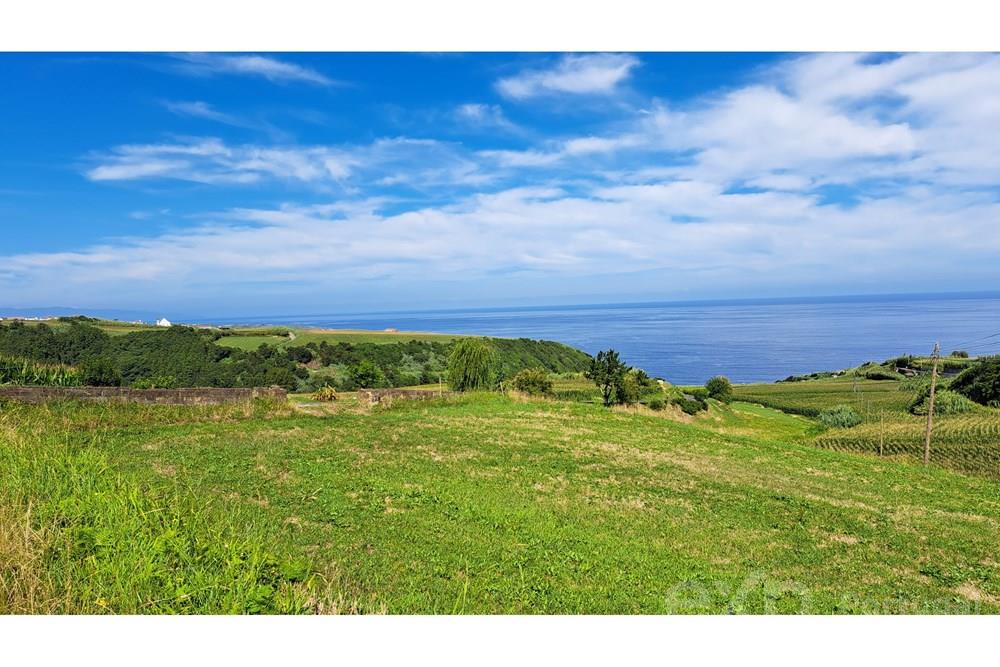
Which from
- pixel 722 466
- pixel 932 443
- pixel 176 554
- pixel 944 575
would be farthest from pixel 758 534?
pixel 932 443

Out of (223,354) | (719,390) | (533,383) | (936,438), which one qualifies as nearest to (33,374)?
(223,354)

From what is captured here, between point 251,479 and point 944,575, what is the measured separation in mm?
8713

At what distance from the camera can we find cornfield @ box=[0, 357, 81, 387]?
12266 mm

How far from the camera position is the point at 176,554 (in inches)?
137

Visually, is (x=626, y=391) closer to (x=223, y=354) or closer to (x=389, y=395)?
(x=389, y=395)

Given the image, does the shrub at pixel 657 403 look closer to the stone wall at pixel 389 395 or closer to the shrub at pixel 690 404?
the shrub at pixel 690 404

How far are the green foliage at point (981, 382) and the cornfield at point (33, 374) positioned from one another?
188ft

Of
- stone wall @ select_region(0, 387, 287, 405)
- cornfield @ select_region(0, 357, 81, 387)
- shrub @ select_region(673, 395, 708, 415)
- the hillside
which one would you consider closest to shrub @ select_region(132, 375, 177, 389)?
the hillside

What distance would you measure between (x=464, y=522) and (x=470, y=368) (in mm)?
19011

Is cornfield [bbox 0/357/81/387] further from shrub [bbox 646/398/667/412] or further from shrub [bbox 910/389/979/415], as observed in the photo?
shrub [bbox 910/389/979/415]

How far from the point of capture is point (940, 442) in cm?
2505

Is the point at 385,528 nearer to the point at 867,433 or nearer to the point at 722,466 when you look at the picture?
the point at 722,466

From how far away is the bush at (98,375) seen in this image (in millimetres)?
13672

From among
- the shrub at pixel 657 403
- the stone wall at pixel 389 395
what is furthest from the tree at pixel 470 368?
A: the shrub at pixel 657 403
